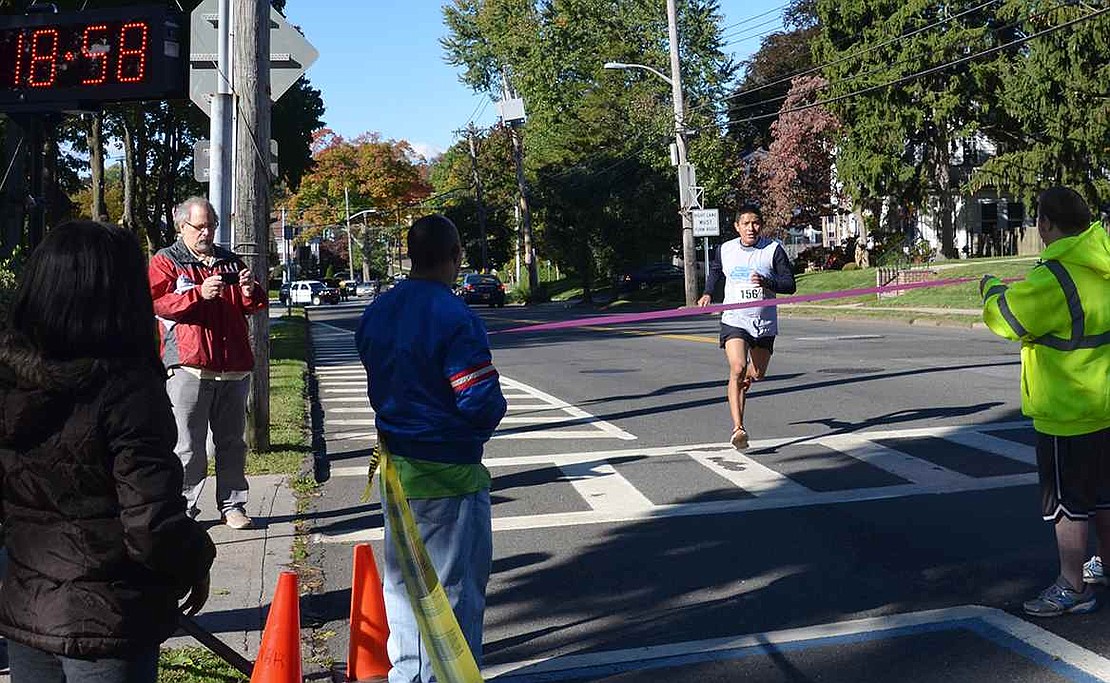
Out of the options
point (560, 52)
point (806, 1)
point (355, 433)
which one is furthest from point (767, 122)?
point (355, 433)

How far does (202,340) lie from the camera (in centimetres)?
728

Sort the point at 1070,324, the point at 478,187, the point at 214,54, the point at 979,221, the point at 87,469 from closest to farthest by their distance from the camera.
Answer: the point at 87,469 < the point at 1070,324 < the point at 214,54 < the point at 979,221 < the point at 478,187

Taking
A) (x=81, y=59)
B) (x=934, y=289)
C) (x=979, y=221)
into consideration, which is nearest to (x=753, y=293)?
(x=81, y=59)

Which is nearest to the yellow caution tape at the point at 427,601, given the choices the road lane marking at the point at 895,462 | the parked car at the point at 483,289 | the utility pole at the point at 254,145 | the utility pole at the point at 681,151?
the road lane marking at the point at 895,462

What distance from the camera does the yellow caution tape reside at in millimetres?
4172

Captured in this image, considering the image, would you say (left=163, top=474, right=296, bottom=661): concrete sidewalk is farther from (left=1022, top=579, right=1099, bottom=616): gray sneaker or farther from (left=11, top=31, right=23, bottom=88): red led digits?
(left=1022, top=579, right=1099, bottom=616): gray sneaker

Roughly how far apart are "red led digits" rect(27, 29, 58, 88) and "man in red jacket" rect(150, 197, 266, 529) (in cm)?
250

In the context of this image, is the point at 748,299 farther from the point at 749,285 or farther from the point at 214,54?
the point at 214,54

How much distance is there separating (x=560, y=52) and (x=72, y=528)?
59857 millimetres

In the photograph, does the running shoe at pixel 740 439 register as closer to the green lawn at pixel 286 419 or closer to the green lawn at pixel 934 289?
the green lawn at pixel 286 419

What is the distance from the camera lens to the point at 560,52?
60906mm

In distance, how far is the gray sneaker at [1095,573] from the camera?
5906 millimetres

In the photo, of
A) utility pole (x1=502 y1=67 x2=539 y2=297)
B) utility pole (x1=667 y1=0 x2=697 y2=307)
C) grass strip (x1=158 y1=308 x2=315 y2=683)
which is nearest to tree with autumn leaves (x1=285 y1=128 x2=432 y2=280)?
utility pole (x1=502 y1=67 x2=539 y2=297)

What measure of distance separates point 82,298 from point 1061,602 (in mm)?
4464
